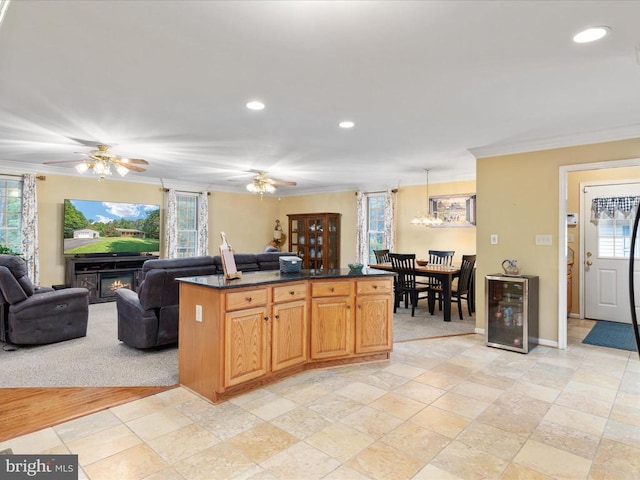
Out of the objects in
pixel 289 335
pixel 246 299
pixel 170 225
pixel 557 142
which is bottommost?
pixel 289 335

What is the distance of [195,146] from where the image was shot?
506 cm

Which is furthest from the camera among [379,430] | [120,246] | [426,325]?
[120,246]

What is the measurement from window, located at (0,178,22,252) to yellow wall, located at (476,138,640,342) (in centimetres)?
745

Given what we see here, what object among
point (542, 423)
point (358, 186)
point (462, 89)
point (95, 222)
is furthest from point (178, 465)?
point (358, 186)

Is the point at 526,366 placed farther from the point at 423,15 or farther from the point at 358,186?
the point at 358,186

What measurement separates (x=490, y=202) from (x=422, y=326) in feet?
6.47

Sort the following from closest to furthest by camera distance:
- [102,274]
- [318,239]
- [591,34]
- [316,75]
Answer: [591,34] < [316,75] < [102,274] < [318,239]

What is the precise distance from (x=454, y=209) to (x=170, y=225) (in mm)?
5882

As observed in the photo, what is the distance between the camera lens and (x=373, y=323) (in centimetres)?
382

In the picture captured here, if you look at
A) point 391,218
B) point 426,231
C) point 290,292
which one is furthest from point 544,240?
point 391,218

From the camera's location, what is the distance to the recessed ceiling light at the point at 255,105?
3.39 metres

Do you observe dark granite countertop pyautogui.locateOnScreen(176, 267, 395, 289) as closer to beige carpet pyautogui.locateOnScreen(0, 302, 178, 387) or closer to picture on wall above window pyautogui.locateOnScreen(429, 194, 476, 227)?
beige carpet pyautogui.locateOnScreen(0, 302, 178, 387)

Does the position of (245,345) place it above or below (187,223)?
below

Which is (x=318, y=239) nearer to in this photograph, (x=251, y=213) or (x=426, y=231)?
(x=251, y=213)
